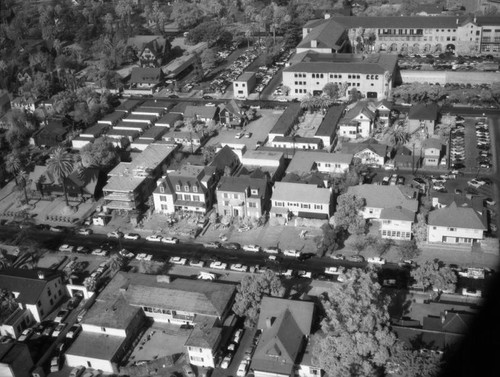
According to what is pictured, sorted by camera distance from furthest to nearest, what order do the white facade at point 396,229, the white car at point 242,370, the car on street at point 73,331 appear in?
the white facade at point 396,229 → the car on street at point 73,331 → the white car at point 242,370

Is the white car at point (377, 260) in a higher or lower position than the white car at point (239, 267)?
lower

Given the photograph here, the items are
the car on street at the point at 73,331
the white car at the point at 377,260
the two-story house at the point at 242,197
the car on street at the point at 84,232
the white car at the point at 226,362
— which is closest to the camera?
the white car at the point at 226,362

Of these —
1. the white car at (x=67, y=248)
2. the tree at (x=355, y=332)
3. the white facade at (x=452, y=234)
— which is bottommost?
the white car at (x=67, y=248)

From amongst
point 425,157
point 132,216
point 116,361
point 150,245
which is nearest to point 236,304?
point 116,361

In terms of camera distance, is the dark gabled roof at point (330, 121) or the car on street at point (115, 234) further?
the dark gabled roof at point (330, 121)

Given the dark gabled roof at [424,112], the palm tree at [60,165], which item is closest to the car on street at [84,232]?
the palm tree at [60,165]

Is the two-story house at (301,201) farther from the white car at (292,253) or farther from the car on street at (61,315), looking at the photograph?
the car on street at (61,315)

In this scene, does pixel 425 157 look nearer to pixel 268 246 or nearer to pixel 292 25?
pixel 268 246
